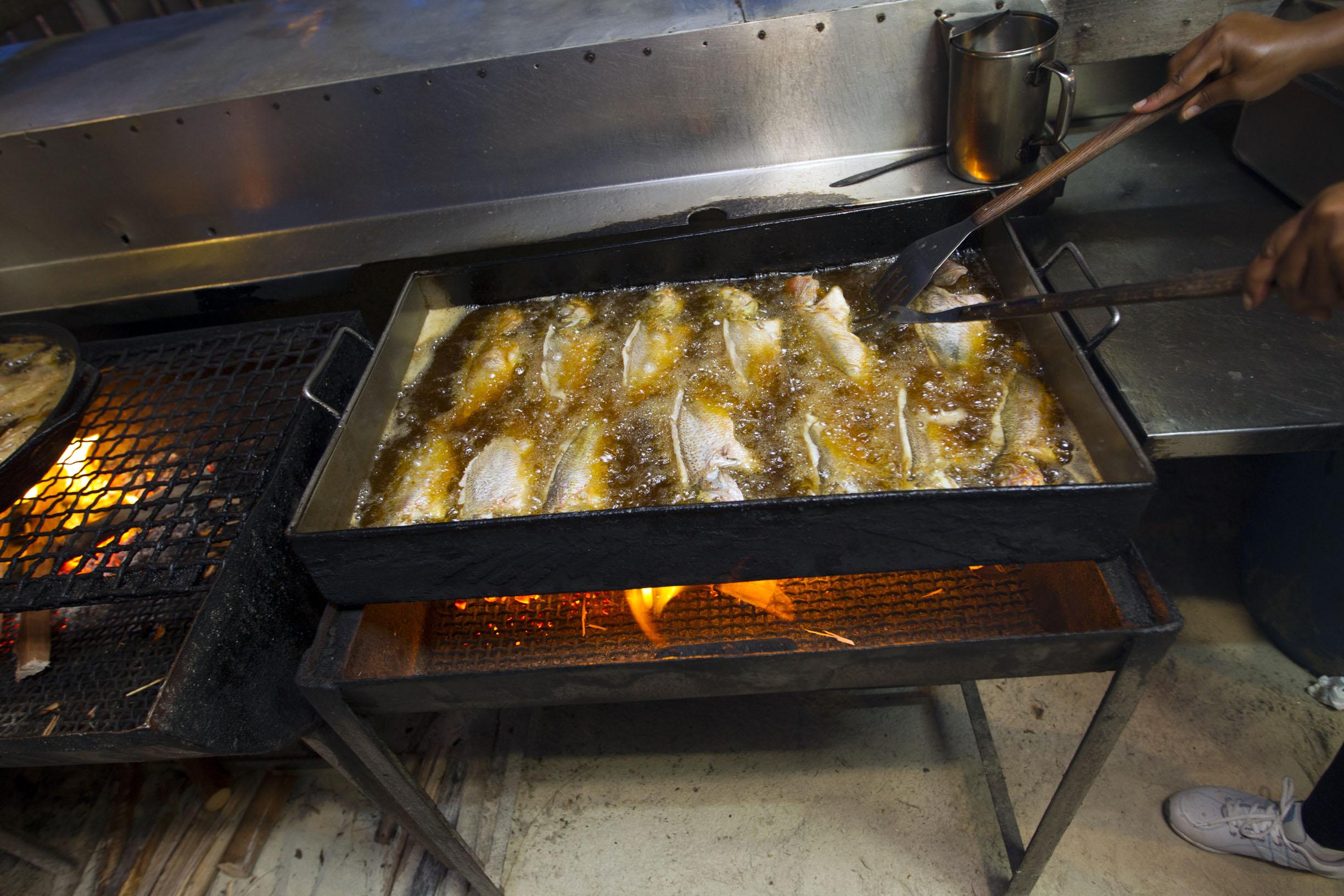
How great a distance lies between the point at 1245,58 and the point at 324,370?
9.44 feet

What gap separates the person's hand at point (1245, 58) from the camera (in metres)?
2.06

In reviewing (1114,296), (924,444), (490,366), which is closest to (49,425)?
(490,366)

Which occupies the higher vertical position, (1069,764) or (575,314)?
(575,314)

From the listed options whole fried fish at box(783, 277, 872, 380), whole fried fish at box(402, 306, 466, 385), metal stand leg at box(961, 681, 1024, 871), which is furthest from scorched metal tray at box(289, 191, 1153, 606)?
metal stand leg at box(961, 681, 1024, 871)

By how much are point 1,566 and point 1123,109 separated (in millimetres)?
4589

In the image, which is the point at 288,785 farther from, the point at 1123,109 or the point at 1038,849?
the point at 1123,109

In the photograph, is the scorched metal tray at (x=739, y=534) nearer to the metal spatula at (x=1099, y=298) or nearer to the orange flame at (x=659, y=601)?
the metal spatula at (x=1099, y=298)

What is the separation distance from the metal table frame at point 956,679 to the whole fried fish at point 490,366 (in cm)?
77

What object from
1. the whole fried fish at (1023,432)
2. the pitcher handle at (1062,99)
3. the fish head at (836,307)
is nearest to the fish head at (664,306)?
the fish head at (836,307)

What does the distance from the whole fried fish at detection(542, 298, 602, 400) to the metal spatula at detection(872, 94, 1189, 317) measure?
981 millimetres

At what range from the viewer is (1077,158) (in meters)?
2.20

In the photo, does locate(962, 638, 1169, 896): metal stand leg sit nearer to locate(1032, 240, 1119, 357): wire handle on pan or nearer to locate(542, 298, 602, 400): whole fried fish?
locate(1032, 240, 1119, 357): wire handle on pan

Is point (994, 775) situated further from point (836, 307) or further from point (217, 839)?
point (217, 839)

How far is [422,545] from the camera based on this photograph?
1.74 m
